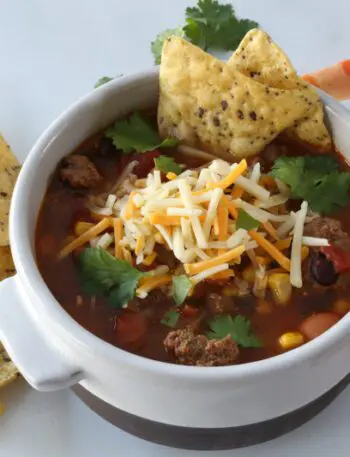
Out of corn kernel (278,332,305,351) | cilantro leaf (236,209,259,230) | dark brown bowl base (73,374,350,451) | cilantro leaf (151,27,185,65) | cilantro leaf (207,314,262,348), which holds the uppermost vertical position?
cilantro leaf (151,27,185,65)

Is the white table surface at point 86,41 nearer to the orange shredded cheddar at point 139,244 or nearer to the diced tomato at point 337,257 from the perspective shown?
the orange shredded cheddar at point 139,244

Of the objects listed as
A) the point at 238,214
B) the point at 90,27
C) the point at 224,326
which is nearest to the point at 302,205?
the point at 238,214

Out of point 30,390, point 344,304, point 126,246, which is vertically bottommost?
point 30,390

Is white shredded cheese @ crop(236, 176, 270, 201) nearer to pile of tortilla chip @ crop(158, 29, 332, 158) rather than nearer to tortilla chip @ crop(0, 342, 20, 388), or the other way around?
pile of tortilla chip @ crop(158, 29, 332, 158)

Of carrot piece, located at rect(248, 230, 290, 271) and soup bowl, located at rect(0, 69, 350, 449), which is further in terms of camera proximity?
carrot piece, located at rect(248, 230, 290, 271)

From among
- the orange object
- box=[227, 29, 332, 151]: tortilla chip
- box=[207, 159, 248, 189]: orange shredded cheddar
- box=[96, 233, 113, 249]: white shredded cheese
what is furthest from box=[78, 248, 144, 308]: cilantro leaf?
the orange object

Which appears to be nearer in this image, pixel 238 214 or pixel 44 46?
pixel 238 214

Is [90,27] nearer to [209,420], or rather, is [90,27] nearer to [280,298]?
[280,298]
